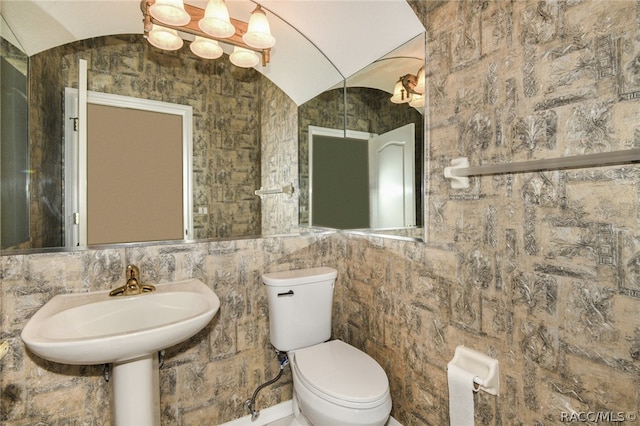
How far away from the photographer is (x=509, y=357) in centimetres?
116

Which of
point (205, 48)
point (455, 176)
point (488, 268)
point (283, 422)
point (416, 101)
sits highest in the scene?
point (205, 48)

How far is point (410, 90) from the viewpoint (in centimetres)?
162

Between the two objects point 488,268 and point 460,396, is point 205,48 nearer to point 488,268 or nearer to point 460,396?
point 488,268

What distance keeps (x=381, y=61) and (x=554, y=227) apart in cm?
130

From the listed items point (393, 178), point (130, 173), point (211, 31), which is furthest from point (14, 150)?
point (393, 178)

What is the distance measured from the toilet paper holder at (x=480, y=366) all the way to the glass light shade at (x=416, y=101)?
116 cm

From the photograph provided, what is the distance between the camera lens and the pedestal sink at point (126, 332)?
3.15 feet

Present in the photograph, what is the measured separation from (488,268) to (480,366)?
403mm

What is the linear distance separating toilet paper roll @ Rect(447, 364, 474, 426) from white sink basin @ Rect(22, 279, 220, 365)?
1.01 metres

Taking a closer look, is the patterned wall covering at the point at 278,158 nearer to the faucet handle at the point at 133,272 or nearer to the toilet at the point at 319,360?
the toilet at the point at 319,360

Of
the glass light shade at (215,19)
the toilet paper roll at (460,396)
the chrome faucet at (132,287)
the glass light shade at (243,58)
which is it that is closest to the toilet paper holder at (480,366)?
the toilet paper roll at (460,396)

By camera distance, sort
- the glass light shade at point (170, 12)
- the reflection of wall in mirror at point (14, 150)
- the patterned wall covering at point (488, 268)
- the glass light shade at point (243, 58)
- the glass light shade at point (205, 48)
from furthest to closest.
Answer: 1. the glass light shade at point (243, 58)
2. the glass light shade at point (205, 48)
3. the glass light shade at point (170, 12)
4. the reflection of wall in mirror at point (14, 150)
5. the patterned wall covering at point (488, 268)

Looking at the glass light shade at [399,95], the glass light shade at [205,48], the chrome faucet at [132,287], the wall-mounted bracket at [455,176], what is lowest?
the chrome faucet at [132,287]

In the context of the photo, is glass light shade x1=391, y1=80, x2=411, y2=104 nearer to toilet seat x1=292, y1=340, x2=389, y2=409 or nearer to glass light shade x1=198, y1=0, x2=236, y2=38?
glass light shade x1=198, y1=0, x2=236, y2=38
